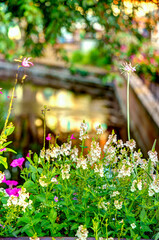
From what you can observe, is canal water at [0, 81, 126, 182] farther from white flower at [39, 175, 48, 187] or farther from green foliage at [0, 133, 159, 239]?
white flower at [39, 175, 48, 187]

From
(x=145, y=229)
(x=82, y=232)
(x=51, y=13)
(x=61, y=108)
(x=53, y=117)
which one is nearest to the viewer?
(x=82, y=232)

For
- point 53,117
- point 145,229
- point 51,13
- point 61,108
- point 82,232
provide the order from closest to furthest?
point 82,232, point 145,229, point 51,13, point 53,117, point 61,108

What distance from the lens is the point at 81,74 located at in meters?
18.7

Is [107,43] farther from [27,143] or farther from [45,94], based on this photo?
[45,94]

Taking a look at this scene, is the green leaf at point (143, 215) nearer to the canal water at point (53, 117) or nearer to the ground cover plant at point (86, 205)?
the ground cover plant at point (86, 205)

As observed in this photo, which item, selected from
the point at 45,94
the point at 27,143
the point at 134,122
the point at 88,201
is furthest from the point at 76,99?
the point at 88,201

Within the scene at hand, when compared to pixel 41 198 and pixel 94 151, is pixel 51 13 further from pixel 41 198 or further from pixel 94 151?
pixel 41 198

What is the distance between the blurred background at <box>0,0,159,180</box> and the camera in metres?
5.32

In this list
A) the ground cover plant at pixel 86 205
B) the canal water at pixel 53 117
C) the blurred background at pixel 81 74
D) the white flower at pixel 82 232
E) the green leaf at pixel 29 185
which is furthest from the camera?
the canal water at pixel 53 117

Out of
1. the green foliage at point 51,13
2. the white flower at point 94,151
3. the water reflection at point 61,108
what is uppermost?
the water reflection at point 61,108

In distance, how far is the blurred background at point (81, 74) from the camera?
532cm

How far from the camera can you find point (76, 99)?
13.1 metres

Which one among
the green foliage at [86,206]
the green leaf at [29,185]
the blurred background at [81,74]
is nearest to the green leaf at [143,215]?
the green foliage at [86,206]

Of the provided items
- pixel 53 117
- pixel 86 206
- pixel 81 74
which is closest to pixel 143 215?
pixel 86 206
